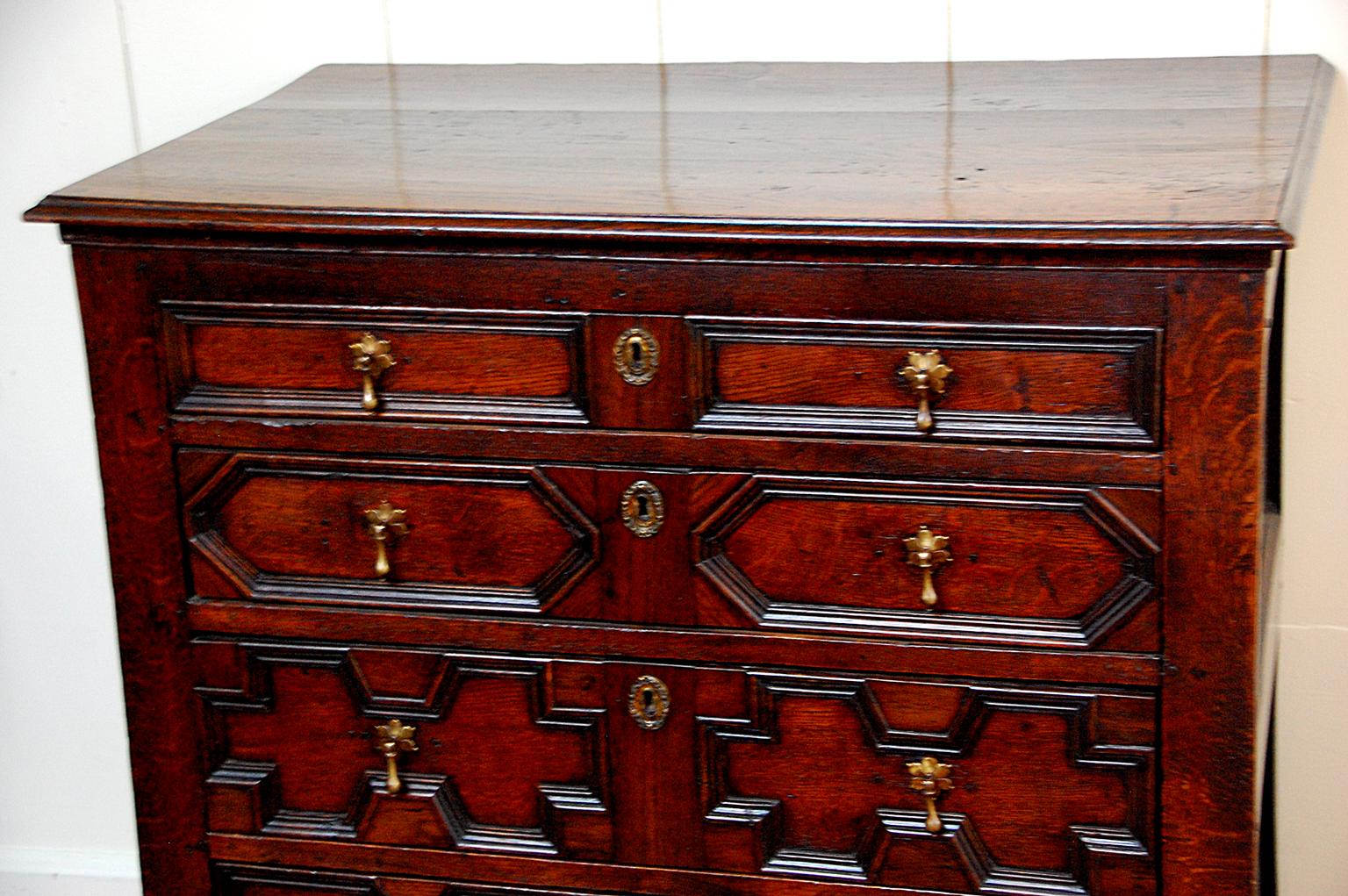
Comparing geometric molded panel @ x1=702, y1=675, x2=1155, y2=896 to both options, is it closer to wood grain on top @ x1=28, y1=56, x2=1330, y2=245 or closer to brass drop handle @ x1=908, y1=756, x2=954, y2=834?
brass drop handle @ x1=908, y1=756, x2=954, y2=834

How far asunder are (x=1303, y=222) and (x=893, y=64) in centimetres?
45

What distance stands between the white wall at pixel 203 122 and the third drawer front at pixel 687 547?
64 cm

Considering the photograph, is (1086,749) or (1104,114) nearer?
(1086,749)

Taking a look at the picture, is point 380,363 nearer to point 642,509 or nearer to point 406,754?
point 642,509

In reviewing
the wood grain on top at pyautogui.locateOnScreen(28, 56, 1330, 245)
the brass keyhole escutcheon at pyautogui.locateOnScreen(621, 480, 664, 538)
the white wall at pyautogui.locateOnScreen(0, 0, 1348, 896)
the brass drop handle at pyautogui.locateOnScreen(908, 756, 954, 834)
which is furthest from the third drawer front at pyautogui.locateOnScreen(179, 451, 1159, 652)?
the white wall at pyautogui.locateOnScreen(0, 0, 1348, 896)

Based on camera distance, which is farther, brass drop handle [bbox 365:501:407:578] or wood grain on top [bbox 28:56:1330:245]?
brass drop handle [bbox 365:501:407:578]

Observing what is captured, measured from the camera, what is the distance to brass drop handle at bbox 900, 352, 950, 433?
1380mm

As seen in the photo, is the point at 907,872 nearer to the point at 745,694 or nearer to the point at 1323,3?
the point at 745,694

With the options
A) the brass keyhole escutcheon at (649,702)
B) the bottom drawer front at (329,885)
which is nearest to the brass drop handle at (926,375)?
the brass keyhole escutcheon at (649,702)

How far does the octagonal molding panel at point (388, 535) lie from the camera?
1.51 meters

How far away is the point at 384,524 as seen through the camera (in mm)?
1529

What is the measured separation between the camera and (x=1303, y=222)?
1.88 meters

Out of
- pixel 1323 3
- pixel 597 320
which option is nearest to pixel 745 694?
pixel 597 320

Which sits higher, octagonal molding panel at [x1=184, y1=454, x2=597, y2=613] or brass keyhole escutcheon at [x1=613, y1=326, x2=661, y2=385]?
brass keyhole escutcheon at [x1=613, y1=326, x2=661, y2=385]
